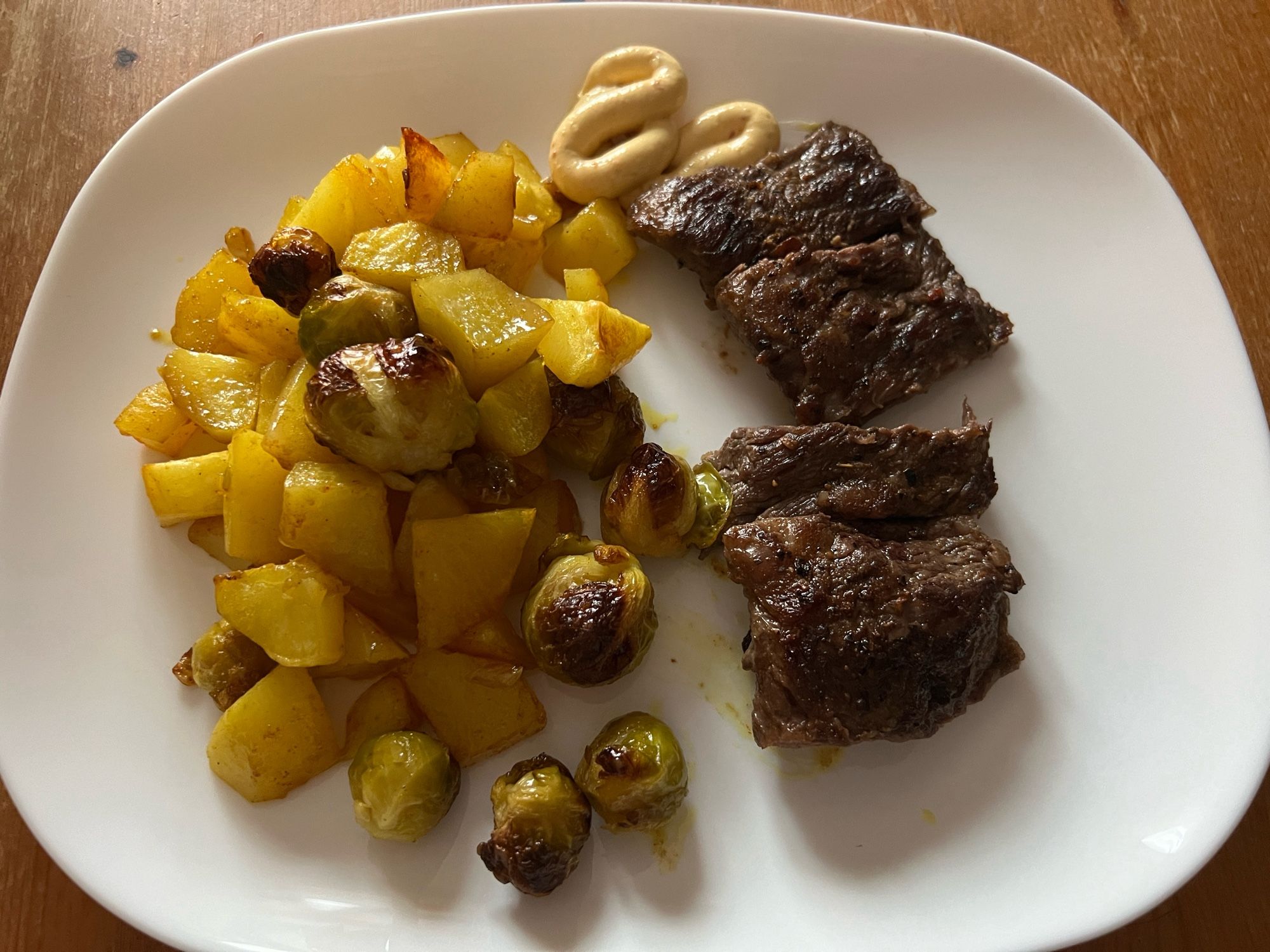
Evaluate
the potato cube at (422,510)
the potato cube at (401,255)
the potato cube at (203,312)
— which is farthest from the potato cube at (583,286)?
the potato cube at (203,312)

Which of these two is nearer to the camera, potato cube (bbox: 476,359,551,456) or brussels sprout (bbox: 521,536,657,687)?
brussels sprout (bbox: 521,536,657,687)

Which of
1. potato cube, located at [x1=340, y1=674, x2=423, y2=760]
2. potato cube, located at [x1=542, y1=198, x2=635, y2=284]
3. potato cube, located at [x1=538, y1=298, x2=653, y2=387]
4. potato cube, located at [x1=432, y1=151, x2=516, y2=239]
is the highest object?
potato cube, located at [x1=432, y1=151, x2=516, y2=239]

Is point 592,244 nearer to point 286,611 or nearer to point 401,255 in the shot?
point 401,255

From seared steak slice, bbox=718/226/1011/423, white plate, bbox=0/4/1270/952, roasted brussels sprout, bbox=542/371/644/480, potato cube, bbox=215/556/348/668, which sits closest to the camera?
potato cube, bbox=215/556/348/668

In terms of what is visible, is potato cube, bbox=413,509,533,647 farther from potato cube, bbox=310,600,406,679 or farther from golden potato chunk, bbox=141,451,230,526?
golden potato chunk, bbox=141,451,230,526

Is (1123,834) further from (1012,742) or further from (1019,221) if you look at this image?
(1019,221)

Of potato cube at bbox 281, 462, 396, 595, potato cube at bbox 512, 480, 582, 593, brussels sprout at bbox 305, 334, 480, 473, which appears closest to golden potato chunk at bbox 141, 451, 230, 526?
potato cube at bbox 281, 462, 396, 595

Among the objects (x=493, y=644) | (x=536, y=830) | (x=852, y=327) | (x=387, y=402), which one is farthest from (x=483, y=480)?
(x=852, y=327)

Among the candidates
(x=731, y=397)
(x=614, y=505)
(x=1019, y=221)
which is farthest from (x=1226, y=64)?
(x=614, y=505)
